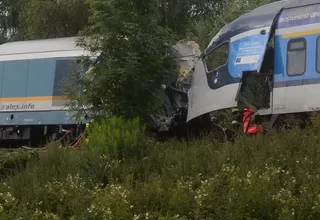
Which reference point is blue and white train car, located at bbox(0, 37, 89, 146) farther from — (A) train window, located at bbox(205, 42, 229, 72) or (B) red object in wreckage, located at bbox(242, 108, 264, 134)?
(B) red object in wreckage, located at bbox(242, 108, 264, 134)

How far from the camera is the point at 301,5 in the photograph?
14.6m

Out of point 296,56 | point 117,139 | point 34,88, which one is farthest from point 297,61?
point 34,88

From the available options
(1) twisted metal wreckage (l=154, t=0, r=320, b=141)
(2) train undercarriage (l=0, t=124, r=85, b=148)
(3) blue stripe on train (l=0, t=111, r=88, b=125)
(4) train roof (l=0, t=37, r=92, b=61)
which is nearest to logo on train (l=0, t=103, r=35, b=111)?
(3) blue stripe on train (l=0, t=111, r=88, b=125)

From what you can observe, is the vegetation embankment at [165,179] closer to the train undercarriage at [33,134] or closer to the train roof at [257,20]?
the train roof at [257,20]

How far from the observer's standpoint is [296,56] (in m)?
14.3

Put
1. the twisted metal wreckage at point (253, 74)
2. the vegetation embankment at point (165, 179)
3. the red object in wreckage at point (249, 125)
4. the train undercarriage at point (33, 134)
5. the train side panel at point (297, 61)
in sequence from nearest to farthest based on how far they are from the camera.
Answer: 1. the vegetation embankment at point (165, 179)
2. the red object in wreckage at point (249, 125)
3. the train side panel at point (297, 61)
4. the twisted metal wreckage at point (253, 74)
5. the train undercarriage at point (33, 134)

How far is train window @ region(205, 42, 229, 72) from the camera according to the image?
52.3 ft

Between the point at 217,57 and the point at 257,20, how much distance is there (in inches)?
60.4

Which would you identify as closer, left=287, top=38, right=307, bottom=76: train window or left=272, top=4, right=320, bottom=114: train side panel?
left=272, top=4, right=320, bottom=114: train side panel

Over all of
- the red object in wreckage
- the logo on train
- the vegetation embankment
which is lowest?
the vegetation embankment

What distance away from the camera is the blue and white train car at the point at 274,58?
14.1 meters

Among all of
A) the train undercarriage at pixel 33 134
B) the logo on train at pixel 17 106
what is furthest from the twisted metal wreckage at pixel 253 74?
the logo on train at pixel 17 106

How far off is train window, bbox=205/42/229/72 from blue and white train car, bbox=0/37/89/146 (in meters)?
5.70

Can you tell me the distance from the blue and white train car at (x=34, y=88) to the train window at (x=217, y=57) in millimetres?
5700
